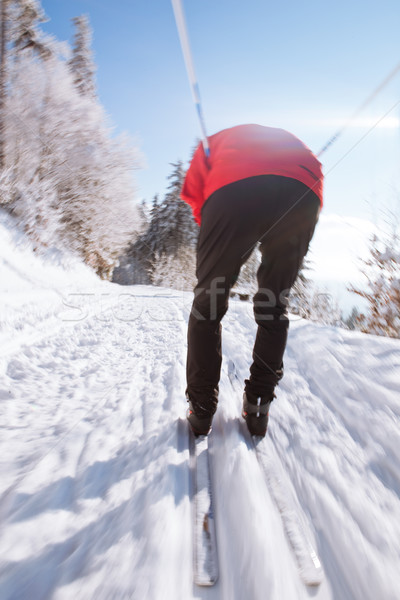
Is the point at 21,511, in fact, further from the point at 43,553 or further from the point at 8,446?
the point at 8,446

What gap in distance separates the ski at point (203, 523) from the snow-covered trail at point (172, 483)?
0.02 metres

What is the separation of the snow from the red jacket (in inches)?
43.5

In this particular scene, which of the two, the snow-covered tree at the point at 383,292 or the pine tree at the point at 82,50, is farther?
the pine tree at the point at 82,50

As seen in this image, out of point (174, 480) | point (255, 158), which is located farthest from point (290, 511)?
point (255, 158)

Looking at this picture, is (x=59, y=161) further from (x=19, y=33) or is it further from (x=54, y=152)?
(x=19, y=33)

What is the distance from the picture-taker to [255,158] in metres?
1.10

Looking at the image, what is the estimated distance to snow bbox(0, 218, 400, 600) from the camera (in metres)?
0.70

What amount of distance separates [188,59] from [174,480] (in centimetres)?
152

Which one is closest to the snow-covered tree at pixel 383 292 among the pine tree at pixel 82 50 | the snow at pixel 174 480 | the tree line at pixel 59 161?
the tree line at pixel 59 161

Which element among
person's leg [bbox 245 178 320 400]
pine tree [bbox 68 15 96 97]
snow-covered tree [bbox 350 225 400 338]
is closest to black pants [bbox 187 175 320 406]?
person's leg [bbox 245 178 320 400]

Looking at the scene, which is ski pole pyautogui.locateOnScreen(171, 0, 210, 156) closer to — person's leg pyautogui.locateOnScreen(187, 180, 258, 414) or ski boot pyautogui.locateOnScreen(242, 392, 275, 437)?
→ person's leg pyautogui.locateOnScreen(187, 180, 258, 414)

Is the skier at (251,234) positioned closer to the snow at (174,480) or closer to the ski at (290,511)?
the ski at (290,511)

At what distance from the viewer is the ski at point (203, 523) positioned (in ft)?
2.39

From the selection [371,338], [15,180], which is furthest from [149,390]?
[15,180]
